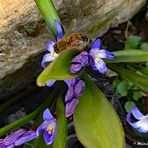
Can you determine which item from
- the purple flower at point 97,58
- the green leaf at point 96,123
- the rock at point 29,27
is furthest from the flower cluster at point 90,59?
the rock at point 29,27

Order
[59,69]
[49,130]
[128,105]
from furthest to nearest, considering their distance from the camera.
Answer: [128,105] → [49,130] → [59,69]

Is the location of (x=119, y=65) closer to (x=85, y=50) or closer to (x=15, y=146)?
(x=85, y=50)

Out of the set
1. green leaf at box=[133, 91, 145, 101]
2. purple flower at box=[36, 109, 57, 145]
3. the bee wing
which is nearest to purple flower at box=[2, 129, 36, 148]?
purple flower at box=[36, 109, 57, 145]

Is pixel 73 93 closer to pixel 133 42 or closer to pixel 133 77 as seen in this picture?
pixel 133 77

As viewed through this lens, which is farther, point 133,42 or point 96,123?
point 133,42

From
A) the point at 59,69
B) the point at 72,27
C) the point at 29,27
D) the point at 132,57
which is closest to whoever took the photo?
the point at 59,69

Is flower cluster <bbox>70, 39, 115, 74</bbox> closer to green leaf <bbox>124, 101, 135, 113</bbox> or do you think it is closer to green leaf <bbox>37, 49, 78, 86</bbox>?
green leaf <bbox>37, 49, 78, 86</bbox>

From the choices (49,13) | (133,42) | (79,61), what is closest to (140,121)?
(79,61)
